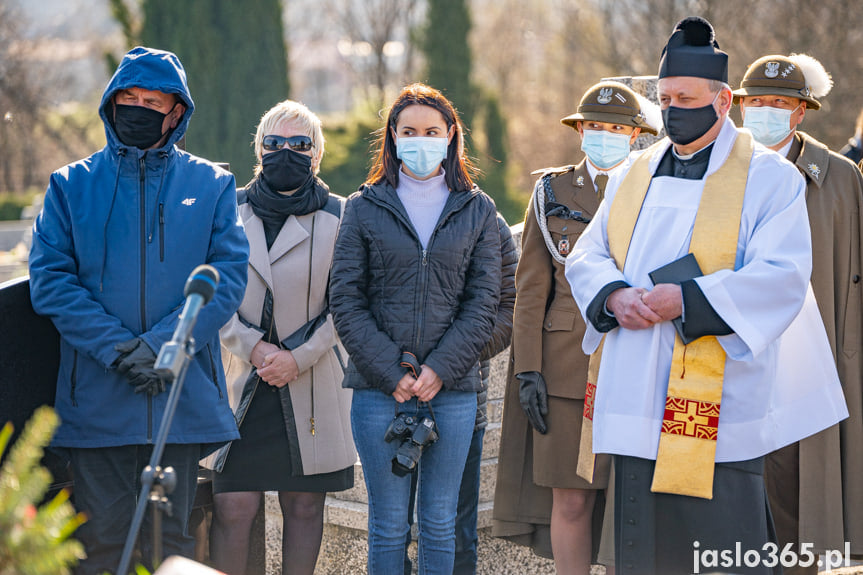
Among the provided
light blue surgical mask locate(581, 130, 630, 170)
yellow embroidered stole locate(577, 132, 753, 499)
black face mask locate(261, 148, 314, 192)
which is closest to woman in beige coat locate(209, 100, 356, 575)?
black face mask locate(261, 148, 314, 192)

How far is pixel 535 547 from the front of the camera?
5.09m

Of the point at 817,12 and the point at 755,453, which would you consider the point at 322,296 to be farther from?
the point at 817,12

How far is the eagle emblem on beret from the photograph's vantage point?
192 inches

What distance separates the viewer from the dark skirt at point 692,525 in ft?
11.6

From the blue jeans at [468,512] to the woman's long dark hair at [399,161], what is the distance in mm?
1125

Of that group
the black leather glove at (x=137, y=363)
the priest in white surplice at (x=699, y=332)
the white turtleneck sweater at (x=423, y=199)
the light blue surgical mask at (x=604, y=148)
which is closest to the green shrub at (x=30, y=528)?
the black leather glove at (x=137, y=363)

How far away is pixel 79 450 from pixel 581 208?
2.31m

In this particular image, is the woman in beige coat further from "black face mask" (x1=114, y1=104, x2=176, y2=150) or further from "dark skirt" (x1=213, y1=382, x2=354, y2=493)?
"black face mask" (x1=114, y1=104, x2=176, y2=150)

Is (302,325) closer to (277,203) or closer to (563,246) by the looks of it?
(277,203)

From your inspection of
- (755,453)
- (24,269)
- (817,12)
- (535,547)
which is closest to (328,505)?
(535,547)

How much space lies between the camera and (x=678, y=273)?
360 centimetres

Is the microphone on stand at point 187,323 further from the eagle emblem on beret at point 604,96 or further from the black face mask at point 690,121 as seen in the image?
the eagle emblem on beret at point 604,96

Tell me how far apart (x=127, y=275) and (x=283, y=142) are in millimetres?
998

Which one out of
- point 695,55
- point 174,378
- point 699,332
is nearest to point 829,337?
point 699,332
